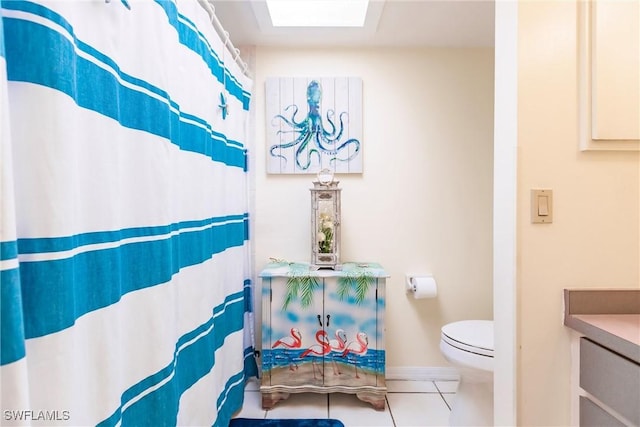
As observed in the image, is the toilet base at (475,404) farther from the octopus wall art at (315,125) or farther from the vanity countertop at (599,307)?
the octopus wall art at (315,125)

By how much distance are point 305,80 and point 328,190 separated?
799 mm

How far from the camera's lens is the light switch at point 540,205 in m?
1.12

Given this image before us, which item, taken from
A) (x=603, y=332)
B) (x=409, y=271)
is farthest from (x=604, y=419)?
(x=409, y=271)

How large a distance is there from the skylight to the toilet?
1.89 meters

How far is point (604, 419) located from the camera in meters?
0.98

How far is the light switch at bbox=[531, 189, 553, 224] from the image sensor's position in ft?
3.67

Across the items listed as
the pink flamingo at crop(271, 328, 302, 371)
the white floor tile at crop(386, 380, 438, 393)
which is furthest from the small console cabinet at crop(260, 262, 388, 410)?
the white floor tile at crop(386, 380, 438, 393)

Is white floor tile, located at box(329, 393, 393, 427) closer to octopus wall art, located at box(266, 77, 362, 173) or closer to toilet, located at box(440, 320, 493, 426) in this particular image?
toilet, located at box(440, 320, 493, 426)

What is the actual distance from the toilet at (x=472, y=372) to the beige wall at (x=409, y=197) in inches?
21.6

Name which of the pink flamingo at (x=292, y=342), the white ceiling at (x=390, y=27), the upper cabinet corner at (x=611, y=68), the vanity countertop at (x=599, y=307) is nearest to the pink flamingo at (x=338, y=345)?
the pink flamingo at (x=292, y=342)

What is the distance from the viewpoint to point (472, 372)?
1.74 metres

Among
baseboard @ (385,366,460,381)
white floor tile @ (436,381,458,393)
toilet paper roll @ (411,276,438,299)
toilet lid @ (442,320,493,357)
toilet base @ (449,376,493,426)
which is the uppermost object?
toilet paper roll @ (411,276,438,299)

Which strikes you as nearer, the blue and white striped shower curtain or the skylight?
the blue and white striped shower curtain

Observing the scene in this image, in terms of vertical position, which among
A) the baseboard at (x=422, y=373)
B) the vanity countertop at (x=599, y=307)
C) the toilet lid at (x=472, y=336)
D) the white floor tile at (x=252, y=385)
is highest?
the vanity countertop at (x=599, y=307)
